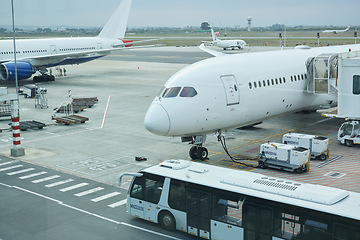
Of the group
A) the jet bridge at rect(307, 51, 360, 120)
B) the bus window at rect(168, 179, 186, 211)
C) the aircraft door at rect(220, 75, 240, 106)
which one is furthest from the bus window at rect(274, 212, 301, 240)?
the jet bridge at rect(307, 51, 360, 120)

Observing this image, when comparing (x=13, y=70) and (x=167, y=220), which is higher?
(x=13, y=70)

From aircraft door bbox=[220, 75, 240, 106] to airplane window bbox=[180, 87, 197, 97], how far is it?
5.78 ft

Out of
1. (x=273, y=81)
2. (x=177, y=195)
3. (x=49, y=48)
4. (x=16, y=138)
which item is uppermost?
(x=49, y=48)

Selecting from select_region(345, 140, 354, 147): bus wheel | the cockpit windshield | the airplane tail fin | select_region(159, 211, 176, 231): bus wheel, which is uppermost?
the airplane tail fin

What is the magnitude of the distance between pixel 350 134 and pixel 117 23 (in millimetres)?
45232

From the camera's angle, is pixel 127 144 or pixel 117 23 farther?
pixel 117 23

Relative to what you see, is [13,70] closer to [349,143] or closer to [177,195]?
[349,143]

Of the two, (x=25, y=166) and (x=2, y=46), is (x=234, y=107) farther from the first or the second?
(x=2, y=46)

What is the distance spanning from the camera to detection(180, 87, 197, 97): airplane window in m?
20.8

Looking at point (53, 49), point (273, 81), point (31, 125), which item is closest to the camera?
point (273, 81)

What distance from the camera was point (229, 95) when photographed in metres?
21.8

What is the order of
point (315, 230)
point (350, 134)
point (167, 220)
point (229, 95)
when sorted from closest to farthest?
1. point (315, 230)
2. point (167, 220)
3. point (229, 95)
4. point (350, 134)

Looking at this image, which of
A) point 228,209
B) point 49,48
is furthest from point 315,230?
point 49,48

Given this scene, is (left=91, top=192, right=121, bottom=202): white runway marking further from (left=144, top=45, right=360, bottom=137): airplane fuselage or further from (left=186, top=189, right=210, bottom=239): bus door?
(left=186, top=189, right=210, bottom=239): bus door
